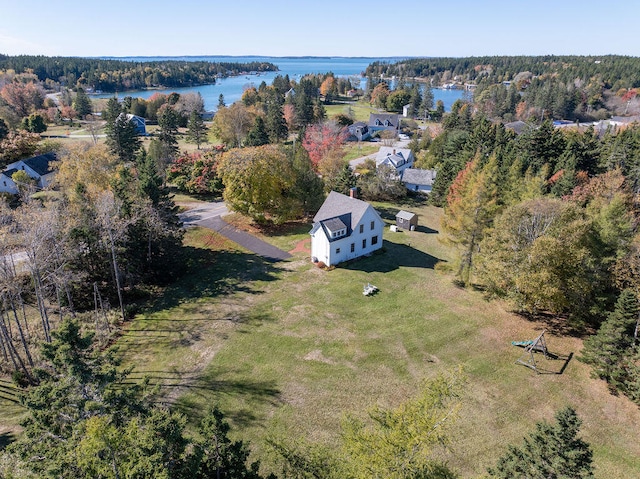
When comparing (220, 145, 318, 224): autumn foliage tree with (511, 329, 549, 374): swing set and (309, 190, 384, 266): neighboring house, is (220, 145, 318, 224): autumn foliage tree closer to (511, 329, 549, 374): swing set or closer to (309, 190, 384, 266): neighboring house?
(309, 190, 384, 266): neighboring house

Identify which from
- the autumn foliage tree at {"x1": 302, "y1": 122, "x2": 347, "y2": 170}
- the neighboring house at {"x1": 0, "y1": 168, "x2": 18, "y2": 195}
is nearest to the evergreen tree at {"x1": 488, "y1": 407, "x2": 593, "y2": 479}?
the autumn foliage tree at {"x1": 302, "y1": 122, "x2": 347, "y2": 170}

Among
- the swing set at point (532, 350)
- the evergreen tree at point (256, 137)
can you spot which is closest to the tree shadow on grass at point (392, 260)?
the swing set at point (532, 350)

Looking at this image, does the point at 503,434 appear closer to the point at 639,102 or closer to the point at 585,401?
the point at 585,401

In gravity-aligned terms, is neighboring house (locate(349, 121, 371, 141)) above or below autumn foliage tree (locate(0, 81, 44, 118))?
below

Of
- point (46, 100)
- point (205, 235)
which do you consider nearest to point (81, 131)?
point (46, 100)

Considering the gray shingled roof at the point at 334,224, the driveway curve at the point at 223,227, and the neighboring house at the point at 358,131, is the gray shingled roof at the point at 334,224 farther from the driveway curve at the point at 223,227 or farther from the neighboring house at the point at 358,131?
the neighboring house at the point at 358,131
